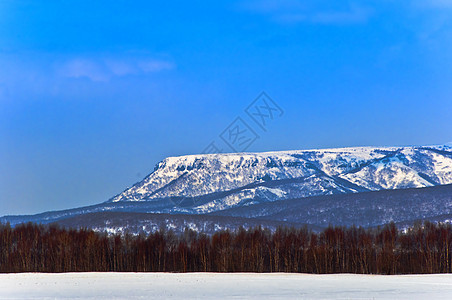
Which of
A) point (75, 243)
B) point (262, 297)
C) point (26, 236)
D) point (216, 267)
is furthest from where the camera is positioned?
point (26, 236)

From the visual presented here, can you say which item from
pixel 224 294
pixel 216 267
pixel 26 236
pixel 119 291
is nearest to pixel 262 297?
pixel 224 294

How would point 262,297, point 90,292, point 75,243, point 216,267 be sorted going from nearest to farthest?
point 262,297
point 90,292
point 216,267
point 75,243

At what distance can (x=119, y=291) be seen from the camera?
5341cm

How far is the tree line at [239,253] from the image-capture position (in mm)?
111750

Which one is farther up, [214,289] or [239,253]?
[239,253]

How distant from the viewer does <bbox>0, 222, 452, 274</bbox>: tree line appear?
11175cm

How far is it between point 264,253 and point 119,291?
7312 cm

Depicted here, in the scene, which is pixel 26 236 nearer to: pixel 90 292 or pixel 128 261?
pixel 128 261

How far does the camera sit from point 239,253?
11988 centimetres

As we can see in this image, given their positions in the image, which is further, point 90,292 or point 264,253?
point 264,253

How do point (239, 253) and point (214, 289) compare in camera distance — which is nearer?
point (214, 289)

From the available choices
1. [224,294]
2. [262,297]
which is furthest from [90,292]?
[262,297]

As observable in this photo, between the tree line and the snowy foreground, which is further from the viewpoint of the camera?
the tree line

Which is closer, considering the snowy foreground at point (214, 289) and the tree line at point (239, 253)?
the snowy foreground at point (214, 289)
